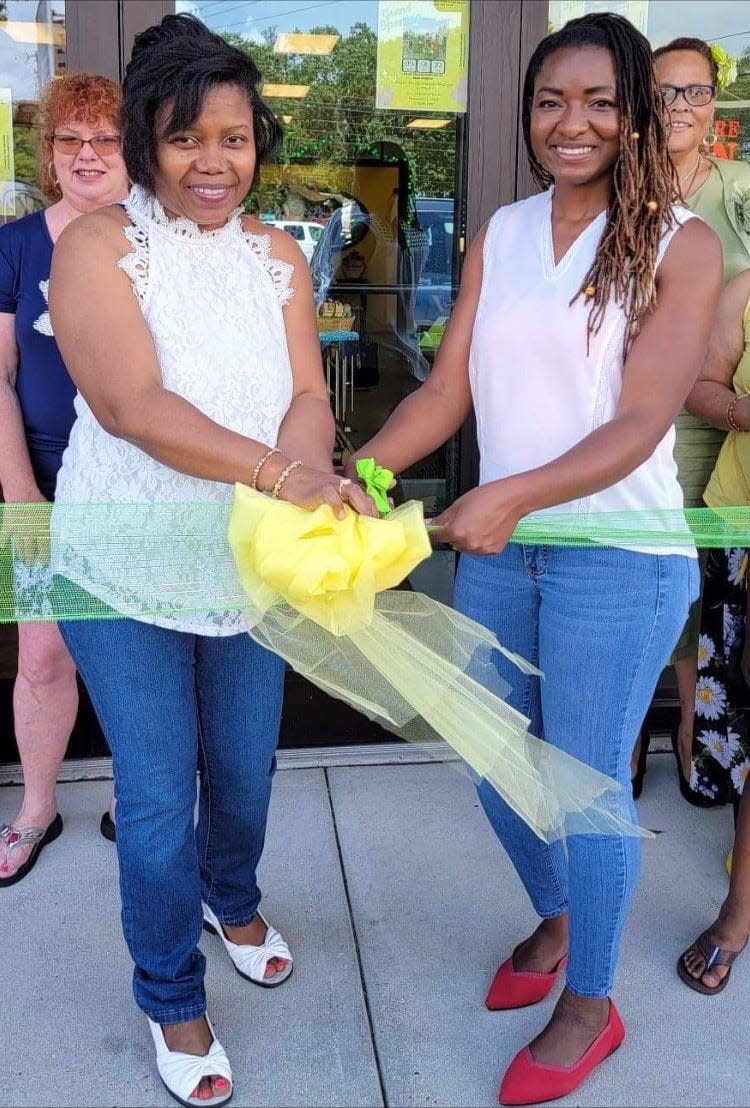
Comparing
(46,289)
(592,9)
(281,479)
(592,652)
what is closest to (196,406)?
(281,479)

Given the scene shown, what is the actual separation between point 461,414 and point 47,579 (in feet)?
3.15

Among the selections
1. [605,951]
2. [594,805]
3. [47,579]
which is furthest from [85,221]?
[605,951]

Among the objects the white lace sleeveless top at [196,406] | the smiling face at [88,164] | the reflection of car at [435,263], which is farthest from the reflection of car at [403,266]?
the white lace sleeveless top at [196,406]

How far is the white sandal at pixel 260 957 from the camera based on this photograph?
2816mm

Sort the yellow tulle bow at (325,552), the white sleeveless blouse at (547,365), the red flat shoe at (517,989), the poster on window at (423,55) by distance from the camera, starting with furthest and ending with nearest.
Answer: the poster on window at (423,55)
the red flat shoe at (517,989)
the white sleeveless blouse at (547,365)
the yellow tulle bow at (325,552)

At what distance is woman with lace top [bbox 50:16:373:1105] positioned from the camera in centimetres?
210

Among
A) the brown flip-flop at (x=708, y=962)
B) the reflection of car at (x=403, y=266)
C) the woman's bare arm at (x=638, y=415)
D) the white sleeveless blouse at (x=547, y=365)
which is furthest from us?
the reflection of car at (x=403, y=266)

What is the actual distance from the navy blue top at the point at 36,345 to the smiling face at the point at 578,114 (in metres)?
1.43

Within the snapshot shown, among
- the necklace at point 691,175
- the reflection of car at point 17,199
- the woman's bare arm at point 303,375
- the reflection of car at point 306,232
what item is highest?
the necklace at point 691,175

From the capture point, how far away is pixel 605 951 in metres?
2.37

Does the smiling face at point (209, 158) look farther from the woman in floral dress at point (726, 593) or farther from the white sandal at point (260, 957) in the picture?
the white sandal at point (260, 957)

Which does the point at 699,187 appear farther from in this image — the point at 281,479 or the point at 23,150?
the point at 23,150

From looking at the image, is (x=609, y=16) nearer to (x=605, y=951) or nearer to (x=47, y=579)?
(x=47, y=579)

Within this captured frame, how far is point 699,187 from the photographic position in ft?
11.0
